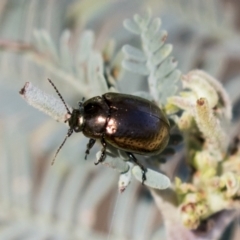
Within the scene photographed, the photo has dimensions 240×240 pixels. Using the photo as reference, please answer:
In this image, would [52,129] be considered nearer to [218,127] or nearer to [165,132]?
[165,132]

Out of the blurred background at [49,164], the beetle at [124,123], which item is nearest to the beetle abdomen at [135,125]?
the beetle at [124,123]

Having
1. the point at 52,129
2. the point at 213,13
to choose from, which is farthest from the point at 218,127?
the point at 213,13

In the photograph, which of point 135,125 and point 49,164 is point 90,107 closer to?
point 135,125

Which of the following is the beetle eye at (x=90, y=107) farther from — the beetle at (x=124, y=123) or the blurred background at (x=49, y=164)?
the blurred background at (x=49, y=164)

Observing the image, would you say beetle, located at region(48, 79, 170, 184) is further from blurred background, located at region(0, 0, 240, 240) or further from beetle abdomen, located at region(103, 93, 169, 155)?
blurred background, located at region(0, 0, 240, 240)

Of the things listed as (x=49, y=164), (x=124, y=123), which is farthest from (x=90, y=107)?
(x=49, y=164)

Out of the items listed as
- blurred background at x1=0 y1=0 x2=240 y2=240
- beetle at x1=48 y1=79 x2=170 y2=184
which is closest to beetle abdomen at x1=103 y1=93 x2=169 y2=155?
beetle at x1=48 y1=79 x2=170 y2=184
